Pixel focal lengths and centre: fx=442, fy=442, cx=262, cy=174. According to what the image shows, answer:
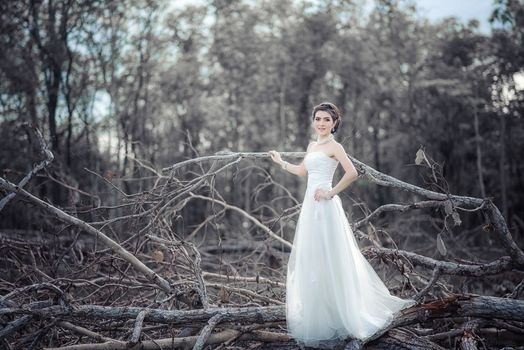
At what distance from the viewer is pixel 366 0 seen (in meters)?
21.1

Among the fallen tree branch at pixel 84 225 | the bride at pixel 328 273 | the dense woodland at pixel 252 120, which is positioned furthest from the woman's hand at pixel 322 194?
the fallen tree branch at pixel 84 225

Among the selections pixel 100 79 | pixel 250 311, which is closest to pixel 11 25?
pixel 100 79

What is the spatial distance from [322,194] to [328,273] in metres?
0.65

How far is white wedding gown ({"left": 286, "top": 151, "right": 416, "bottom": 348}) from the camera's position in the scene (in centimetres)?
351

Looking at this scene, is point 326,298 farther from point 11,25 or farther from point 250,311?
point 11,25

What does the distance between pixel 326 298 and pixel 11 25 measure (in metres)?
13.4

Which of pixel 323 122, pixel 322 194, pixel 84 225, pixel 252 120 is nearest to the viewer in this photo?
pixel 322 194

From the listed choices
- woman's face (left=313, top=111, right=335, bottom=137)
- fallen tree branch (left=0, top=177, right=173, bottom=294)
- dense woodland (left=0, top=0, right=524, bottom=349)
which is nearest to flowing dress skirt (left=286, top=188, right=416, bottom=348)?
dense woodland (left=0, top=0, right=524, bottom=349)

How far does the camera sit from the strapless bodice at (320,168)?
12.4 ft

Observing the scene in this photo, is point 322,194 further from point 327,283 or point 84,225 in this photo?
point 84,225

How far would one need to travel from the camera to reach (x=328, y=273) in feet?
11.9

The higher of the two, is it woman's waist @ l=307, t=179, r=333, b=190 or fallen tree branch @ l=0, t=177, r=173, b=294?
woman's waist @ l=307, t=179, r=333, b=190

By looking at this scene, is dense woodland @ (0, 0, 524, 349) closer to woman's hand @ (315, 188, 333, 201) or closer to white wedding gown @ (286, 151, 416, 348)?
white wedding gown @ (286, 151, 416, 348)


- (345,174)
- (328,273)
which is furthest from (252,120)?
(328,273)
